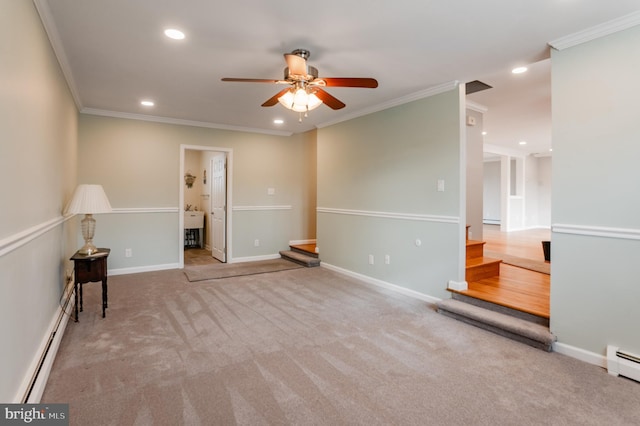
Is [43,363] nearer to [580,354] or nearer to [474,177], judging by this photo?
[580,354]

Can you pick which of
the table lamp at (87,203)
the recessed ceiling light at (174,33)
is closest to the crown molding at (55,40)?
the recessed ceiling light at (174,33)

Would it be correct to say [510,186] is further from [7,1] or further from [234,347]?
[7,1]

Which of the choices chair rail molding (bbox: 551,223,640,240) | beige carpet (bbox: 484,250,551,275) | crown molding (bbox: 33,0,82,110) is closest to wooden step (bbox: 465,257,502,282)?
beige carpet (bbox: 484,250,551,275)

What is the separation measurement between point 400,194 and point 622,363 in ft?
8.41

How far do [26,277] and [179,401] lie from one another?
3.86 feet

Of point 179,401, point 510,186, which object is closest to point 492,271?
point 179,401

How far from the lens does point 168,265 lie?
5.39 m

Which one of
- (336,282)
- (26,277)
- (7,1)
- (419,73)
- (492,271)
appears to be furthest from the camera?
(336,282)

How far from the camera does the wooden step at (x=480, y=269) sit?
385cm

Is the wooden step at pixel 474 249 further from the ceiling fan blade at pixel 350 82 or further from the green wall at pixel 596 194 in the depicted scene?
the ceiling fan blade at pixel 350 82

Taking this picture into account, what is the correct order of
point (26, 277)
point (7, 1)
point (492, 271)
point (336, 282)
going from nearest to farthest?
1. point (7, 1)
2. point (26, 277)
3. point (492, 271)
4. point (336, 282)

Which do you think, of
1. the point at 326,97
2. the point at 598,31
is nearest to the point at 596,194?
the point at 598,31

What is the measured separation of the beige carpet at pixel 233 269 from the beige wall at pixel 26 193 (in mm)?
2053

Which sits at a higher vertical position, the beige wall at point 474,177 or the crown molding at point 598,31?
the crown molding at point 598,31
